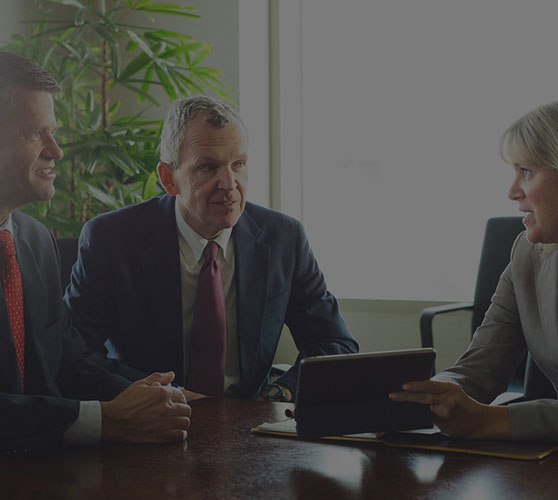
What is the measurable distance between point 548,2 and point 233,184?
249cm

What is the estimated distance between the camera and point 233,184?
7.86 feet

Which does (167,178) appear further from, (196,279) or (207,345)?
(207,345)

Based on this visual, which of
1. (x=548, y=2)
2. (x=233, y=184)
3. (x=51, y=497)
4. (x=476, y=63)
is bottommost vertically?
(x=51, y=497)

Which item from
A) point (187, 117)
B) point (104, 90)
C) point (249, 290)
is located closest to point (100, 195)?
point (104, 90)

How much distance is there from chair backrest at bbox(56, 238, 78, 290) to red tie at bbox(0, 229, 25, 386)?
86cm

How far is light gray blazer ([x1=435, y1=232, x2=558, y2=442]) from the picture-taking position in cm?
197

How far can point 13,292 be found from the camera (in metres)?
1.74

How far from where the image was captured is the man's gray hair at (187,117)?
2.41 meters

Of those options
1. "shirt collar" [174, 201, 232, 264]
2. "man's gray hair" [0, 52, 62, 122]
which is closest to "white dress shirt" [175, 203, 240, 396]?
"shirt collar" [174, 201, 232, 264]

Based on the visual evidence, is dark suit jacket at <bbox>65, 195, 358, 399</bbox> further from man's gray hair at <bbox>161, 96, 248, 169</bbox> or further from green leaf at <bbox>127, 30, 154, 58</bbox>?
green leaf at <bbox>127, 30, 154, 58</bbox>

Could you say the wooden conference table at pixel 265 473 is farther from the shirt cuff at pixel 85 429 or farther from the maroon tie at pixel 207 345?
the maroon tie at pixel 207 345

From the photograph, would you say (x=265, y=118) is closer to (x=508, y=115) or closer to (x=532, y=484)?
(x=508, y=115)

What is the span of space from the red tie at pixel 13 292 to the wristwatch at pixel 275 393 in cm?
75

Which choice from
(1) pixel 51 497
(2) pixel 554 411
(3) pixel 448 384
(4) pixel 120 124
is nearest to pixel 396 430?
(3) pixel 448 384
